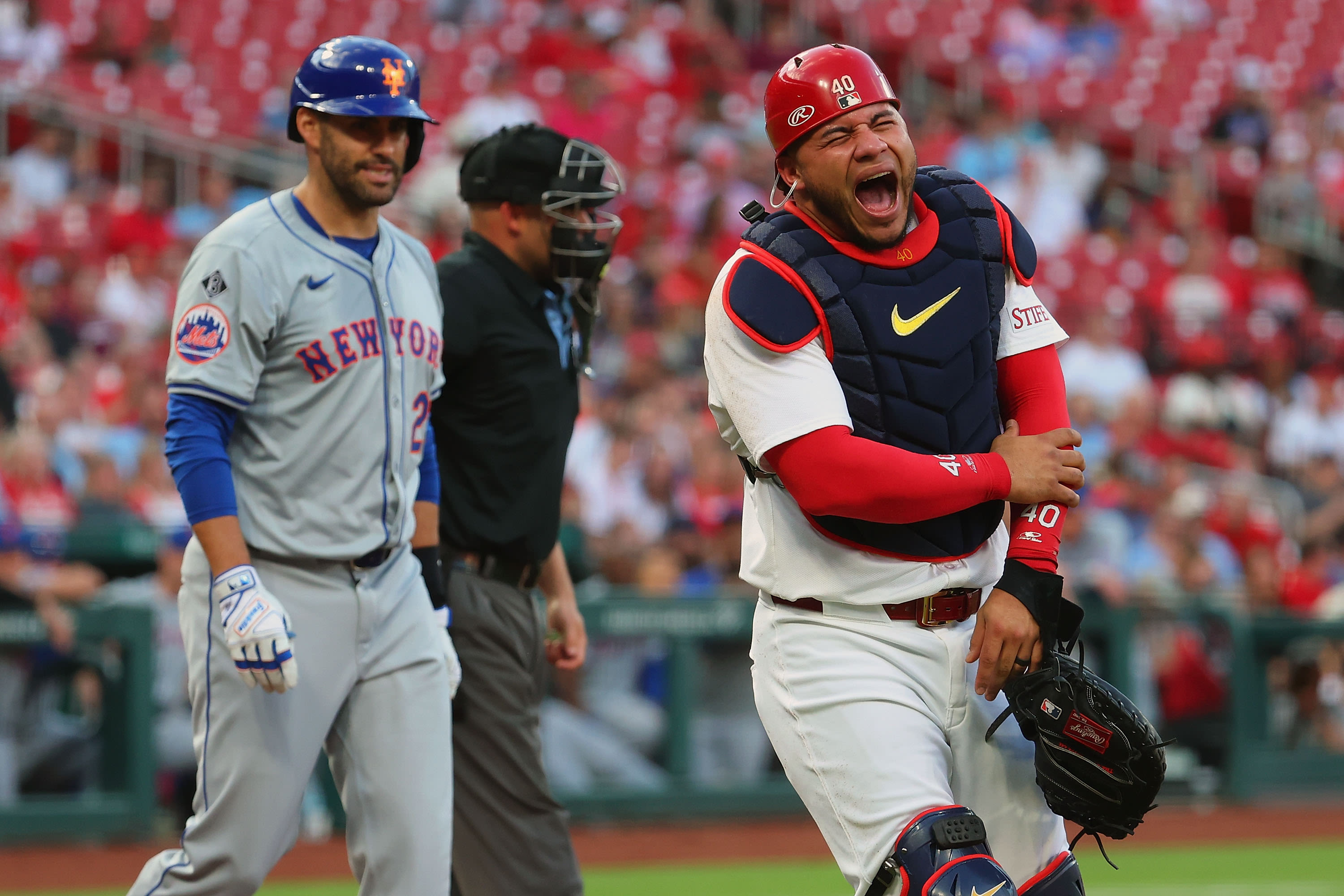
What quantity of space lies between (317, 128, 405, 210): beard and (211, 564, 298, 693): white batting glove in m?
0.92

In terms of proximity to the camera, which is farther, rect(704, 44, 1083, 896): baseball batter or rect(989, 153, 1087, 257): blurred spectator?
rect(989, 153, 1087, 257): blurred spectator

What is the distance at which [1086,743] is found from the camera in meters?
3.19

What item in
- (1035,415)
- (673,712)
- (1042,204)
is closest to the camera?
(1035,415)

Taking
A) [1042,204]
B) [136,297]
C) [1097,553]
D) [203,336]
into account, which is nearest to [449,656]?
[203,336]

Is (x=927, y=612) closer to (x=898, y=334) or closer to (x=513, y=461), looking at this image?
(x=898, y=334)

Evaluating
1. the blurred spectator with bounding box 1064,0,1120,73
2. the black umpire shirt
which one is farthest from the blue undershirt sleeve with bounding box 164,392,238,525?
the blurred spectator with bounding box 1064,0,1120,73

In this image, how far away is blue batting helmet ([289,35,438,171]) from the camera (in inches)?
153

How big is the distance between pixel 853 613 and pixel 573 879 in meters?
1.54

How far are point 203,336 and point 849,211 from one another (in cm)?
149

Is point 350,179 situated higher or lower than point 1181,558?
higher

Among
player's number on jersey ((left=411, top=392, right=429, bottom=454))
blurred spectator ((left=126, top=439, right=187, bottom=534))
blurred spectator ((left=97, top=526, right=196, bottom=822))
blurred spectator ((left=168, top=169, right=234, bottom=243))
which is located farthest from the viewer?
blurred spectator ((left=168, top=169, right=234, bottom=243))

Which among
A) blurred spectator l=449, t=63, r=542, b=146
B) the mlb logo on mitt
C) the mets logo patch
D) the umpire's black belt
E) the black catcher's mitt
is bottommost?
the black catcher's mitt

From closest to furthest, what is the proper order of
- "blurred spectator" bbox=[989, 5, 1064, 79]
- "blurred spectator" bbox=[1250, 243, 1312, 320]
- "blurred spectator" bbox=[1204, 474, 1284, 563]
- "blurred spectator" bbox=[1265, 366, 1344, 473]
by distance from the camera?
"blurred spectator" bbox=[1204, 474, 1284, 563]
"blurred spectator" bbox=[1265, 366, 1344, 473]
"blurred spectator" bbox=[1250, 243, 1312, 320]
"blurred spectator" bbox=[989, 5, 1064, 79]

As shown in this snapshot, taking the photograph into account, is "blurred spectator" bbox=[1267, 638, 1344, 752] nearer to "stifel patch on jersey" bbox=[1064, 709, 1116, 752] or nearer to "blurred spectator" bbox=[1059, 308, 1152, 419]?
"blurred spectator" bbox=[1059, 308, 1152, 419]
